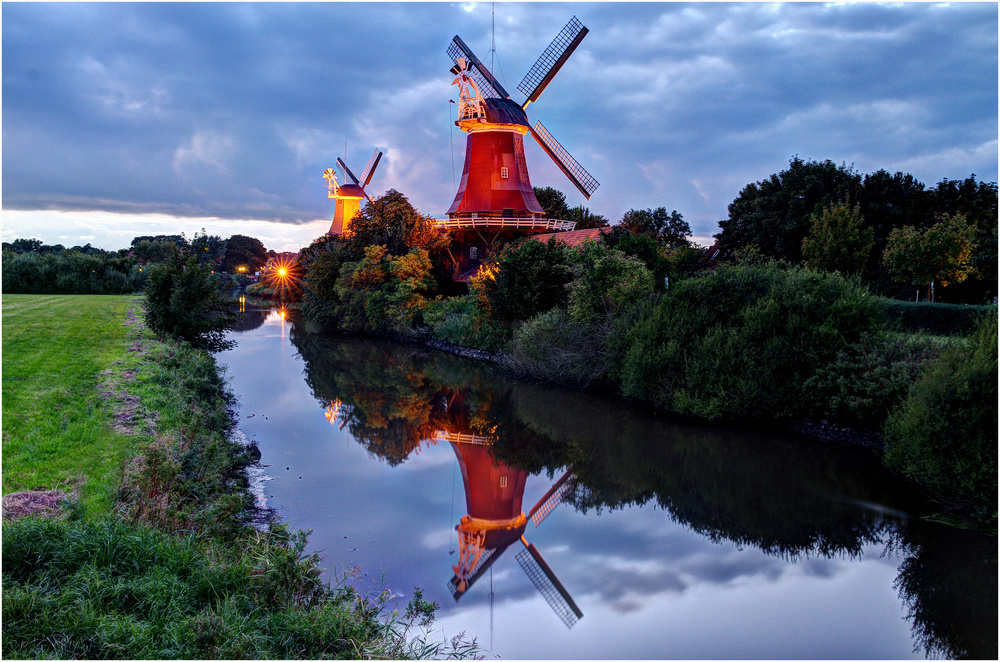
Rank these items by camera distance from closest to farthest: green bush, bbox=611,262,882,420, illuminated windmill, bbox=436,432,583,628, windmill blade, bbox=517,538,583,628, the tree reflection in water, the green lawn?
the green lawn, windmill blade, bbox=517,538,583,628, the tree reflection in water, illuminated windmill, bbox=436,432,583,628, green bush, bbox=611,262,882,420

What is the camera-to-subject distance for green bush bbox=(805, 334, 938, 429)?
11789 millimetres

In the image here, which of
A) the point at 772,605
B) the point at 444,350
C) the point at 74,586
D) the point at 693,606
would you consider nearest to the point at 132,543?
the point at 74,586

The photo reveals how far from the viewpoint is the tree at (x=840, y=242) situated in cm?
2544

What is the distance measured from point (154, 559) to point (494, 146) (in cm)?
2807

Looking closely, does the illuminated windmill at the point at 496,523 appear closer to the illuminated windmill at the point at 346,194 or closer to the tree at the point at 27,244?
the illuminated windmill at the point at 346,194

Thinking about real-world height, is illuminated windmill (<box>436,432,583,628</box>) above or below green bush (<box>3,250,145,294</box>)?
below

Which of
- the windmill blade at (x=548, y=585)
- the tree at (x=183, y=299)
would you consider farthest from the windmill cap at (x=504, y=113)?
the windmill blade at (x=548, y=585)

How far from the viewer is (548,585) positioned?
7.93m

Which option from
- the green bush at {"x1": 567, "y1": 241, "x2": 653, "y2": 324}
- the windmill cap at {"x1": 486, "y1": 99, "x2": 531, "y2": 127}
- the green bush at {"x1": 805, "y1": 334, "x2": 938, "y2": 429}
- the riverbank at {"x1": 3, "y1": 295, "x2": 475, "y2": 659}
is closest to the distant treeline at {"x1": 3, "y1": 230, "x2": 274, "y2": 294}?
the windmill cap at {"x1": 486, "y1": 99, "x2": 531, "y2": 127}

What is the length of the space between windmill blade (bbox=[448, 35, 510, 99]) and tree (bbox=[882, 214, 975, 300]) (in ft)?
65.3

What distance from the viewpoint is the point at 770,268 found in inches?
611

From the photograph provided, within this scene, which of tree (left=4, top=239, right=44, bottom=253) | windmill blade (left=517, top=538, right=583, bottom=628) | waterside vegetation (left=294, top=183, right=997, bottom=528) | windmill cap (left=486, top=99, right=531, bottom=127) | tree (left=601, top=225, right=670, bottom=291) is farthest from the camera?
tree (left=4, top=239, right=44, bottom=253)

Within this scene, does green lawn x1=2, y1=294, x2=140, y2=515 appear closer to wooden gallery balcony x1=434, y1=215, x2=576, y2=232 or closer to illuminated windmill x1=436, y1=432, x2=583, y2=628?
illuminated windmill x1=436, y1=432, x2=583, y2=628

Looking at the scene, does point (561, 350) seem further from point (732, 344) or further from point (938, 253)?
point (938, 253)
